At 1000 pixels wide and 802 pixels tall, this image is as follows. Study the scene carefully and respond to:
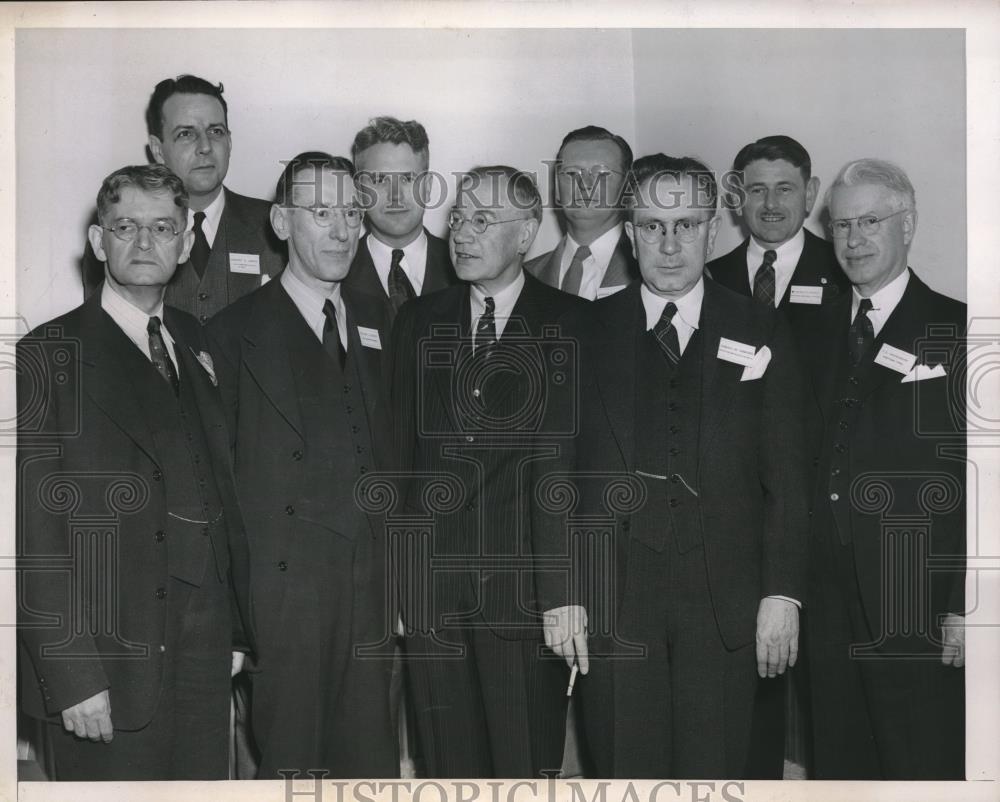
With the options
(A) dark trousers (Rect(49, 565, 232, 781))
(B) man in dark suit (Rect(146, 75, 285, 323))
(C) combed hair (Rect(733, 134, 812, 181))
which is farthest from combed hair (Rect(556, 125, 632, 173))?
(A) dark trousers (Rect(49, 565, 232, 781))

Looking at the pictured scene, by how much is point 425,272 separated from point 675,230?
0.85 meters

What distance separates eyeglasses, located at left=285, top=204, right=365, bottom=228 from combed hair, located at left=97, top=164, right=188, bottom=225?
1.15 ft

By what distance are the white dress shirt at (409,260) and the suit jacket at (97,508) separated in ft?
2.10

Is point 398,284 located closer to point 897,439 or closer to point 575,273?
point 575,273

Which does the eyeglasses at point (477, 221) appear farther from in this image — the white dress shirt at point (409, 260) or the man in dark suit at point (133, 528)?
the man in dark suit at point (133, 528)

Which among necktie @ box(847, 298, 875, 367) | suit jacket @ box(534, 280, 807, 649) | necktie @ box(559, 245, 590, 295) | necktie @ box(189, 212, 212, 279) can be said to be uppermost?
necktie @ box(189, 212, 212, 279)

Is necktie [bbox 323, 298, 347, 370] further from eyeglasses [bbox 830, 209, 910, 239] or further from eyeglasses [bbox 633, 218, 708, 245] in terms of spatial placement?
eyeglasses [bbox 830, 209, 910, 239]

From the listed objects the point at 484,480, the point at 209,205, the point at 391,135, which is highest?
the point at 391,135

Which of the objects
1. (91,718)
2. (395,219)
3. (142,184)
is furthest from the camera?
(395,219)

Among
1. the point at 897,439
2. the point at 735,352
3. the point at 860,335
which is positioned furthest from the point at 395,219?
the point at 897,439

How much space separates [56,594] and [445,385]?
1.47 metres

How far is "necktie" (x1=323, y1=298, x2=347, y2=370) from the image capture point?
3482 mm

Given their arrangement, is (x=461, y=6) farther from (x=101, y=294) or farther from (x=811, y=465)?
(x=811, y=465)

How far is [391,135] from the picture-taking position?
140 inches
